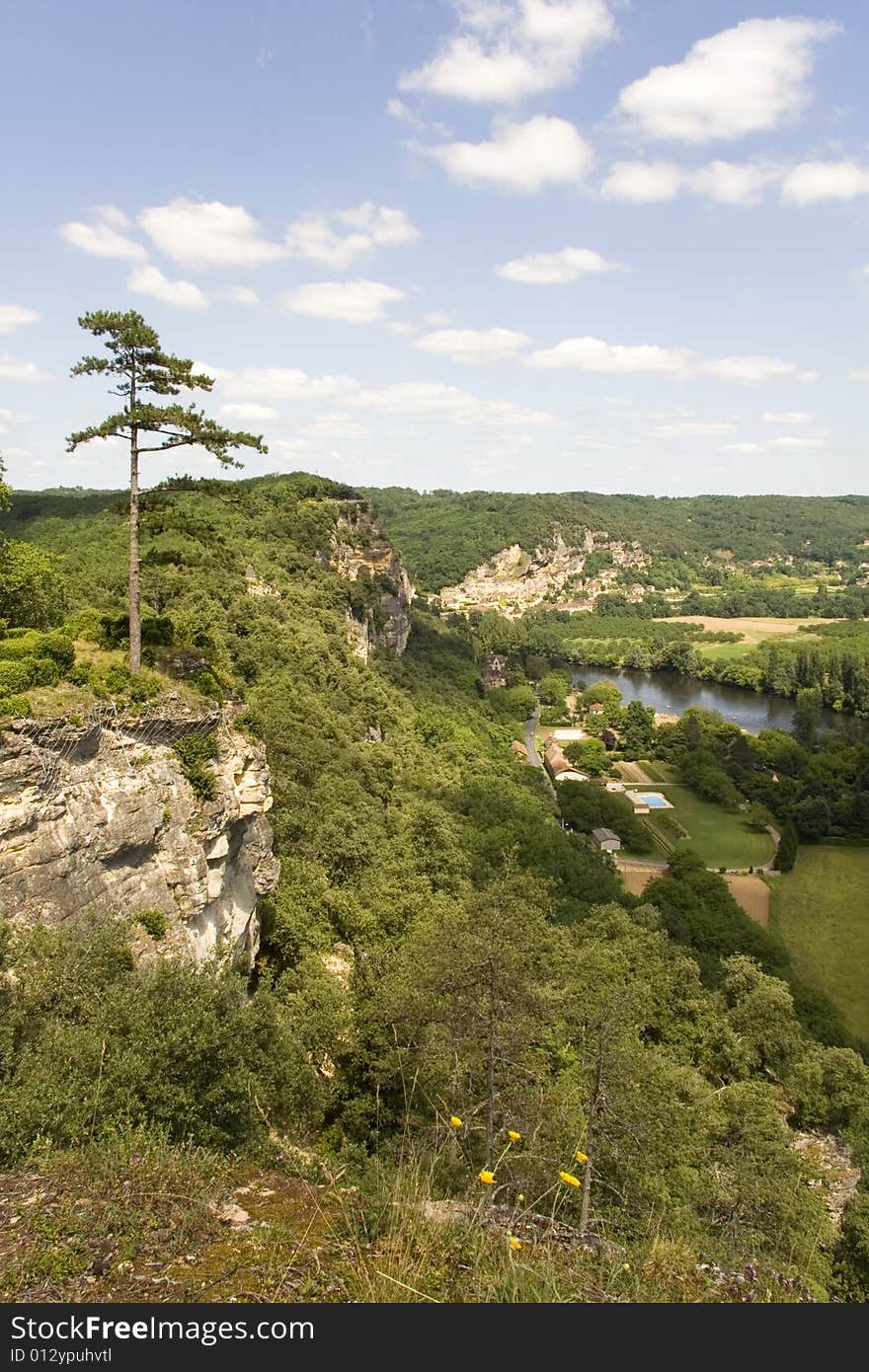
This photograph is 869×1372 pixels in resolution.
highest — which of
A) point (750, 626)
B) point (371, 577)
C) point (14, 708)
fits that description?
point (371, 577)

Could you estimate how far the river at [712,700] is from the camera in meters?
91.1

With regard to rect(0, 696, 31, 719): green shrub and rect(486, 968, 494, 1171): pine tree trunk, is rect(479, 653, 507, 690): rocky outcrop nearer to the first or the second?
rect(0, 696, 31, 719): green shrub

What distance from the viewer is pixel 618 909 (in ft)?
94.3

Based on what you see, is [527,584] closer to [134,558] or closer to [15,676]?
[134,558]

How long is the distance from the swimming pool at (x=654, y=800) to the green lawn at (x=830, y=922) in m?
10.9

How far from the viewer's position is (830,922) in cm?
4125

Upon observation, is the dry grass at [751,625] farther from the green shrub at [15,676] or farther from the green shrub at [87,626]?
the green shrub at [15,676]

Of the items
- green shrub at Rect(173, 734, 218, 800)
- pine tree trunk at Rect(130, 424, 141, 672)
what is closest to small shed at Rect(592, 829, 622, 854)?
green shrub at Rect(173, 734, 218, 800)

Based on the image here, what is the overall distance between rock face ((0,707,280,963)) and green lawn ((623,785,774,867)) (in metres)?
41.8

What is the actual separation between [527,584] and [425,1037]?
574 ft

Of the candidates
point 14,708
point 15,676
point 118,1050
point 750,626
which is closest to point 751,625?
point 750,626

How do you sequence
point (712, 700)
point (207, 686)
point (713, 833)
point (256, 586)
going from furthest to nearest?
point (712, 700) → point (713, 833) → point (256, 586) → point (207, 686)
